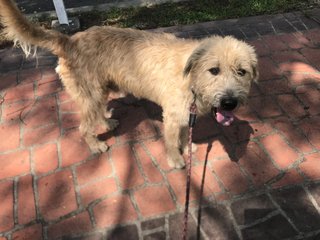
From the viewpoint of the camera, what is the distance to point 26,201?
429 centimetres

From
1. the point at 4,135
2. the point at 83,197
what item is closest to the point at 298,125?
the point at 83,197

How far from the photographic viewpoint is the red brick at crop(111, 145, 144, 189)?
4418 mm

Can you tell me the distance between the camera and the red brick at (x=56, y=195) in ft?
13.7

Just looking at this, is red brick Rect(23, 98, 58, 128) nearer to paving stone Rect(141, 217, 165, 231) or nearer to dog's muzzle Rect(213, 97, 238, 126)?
paving stone Rect(141, 217, 165, 231)

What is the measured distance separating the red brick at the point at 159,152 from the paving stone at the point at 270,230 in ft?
4.51

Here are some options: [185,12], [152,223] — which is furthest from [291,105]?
[185,12]

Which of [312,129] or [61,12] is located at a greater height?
[61,12]

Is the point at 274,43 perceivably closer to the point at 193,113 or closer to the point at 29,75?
the point at 193,113

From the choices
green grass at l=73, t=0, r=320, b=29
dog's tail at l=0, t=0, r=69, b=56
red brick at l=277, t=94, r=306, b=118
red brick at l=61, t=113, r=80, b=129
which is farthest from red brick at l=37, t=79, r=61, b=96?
red brick at l=277, t=94, r=306, b=118

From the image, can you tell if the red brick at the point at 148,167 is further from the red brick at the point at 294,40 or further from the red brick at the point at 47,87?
the red brick at the point at 294,40

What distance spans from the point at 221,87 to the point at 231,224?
175 cm

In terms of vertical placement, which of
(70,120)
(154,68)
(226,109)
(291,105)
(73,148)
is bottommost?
(291,105)

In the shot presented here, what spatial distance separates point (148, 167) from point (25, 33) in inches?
93.0

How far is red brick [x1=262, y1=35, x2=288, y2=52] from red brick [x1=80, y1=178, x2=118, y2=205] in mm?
4291
